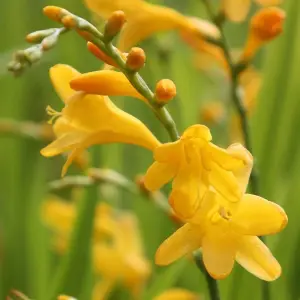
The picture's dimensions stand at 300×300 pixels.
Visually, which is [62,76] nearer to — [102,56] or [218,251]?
[102,56]

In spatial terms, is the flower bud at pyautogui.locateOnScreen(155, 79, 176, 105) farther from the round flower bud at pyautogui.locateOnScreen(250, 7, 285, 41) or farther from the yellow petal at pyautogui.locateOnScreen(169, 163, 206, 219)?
the round flower bud at pyautogui.locateOnScreen(250, 7, 285, 41)

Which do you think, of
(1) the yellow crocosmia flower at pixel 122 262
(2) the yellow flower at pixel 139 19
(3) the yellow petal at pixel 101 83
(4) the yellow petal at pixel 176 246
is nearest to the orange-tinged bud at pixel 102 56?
(3) the yellow petal at pixel 101 83

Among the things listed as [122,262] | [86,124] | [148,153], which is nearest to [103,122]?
[86,124]

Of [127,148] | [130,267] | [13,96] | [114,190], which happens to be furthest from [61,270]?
[127,148]

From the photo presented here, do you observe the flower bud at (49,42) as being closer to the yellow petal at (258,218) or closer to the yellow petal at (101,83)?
the yellow petal at (101,83)

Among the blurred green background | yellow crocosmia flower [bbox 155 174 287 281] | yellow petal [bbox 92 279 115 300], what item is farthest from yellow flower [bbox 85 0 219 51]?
yellow petal [bbox 92 279 115 300]

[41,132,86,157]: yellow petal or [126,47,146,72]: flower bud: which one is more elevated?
[126,47,146,72]: flower bud

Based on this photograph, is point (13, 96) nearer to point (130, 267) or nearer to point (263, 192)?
point (130, 267)
